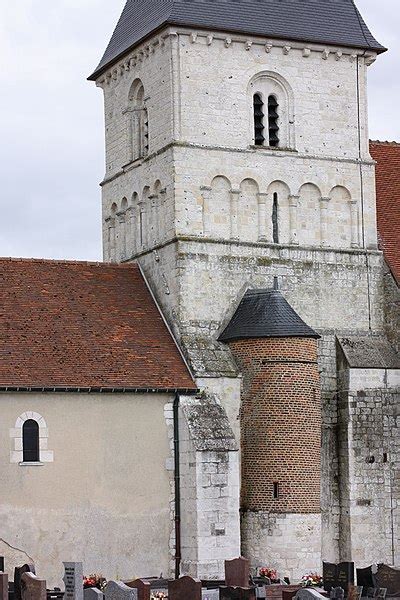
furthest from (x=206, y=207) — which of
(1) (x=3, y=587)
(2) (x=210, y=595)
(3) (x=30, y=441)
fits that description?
(1) (x=3, y=587)

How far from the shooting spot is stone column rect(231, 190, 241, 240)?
3775 centimetres

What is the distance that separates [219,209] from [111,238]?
194 inches

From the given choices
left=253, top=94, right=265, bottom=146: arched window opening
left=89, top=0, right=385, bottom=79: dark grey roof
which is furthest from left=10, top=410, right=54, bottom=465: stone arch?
left=89, top=0, right=385, bottom=79: dark grey roof

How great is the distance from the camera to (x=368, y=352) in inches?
1502

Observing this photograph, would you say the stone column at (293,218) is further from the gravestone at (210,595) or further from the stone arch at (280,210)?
the gravestone at (210,595)

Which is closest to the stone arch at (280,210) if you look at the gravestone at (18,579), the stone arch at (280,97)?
the stone arch at (280,97)

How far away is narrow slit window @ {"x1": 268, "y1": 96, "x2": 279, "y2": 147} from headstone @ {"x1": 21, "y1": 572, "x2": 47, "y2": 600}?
15.7 metres

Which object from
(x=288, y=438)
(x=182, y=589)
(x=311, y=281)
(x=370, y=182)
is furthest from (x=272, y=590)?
(x=370, y=182)

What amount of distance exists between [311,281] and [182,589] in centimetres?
1356

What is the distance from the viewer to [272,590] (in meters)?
30.0

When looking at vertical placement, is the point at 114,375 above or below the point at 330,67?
below

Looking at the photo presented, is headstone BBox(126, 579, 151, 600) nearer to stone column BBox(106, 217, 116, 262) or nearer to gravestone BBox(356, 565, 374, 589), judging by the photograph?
gravestone BBox(356, 565, 374, 589)

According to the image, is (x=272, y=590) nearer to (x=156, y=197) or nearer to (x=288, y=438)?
(x=288, y=438)

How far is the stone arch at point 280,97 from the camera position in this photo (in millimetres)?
38625
